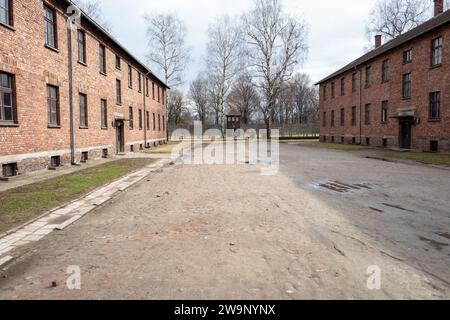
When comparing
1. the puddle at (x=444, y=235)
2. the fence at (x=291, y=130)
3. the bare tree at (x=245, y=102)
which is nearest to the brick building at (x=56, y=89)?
the puddle at (x=444, y=235)

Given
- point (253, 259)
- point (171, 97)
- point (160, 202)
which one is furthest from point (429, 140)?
point (171, 97)

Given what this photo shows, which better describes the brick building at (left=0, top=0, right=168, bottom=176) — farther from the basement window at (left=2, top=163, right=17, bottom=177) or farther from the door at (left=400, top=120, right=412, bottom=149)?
the door at (left=400, top=120, right=412, bottom=149)

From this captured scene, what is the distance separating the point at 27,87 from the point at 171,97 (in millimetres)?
64937

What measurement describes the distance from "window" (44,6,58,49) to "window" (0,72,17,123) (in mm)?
3084

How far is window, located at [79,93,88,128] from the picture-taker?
16.7m

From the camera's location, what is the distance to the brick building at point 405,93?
2058 cm

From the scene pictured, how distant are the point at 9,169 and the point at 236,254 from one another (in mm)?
10238

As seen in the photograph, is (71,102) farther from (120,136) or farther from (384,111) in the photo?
(384,111)

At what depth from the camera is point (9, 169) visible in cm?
1118

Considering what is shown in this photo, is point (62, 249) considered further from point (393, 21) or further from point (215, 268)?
point (393, 21)

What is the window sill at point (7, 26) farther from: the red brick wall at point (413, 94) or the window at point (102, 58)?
the red brick wall at point (413, 94)

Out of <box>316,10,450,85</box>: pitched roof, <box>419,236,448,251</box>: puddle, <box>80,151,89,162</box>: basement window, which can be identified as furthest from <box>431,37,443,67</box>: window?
<box>80,151,89,162</box>: basement window
